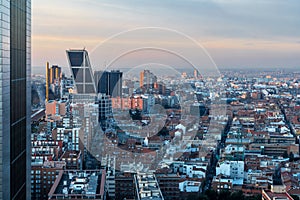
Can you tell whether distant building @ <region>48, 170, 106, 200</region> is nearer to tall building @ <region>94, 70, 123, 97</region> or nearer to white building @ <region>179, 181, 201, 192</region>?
white building @ <region>179, 181, 201, 192</region>

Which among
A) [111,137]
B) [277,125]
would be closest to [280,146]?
[277,125]

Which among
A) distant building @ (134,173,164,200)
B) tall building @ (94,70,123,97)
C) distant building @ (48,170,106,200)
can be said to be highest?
tall building @ (94,70,123,97)

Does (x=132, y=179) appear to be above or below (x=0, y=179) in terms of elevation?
below

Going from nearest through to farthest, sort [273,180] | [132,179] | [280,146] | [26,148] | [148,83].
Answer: [26,148]
[132,179]
[273,180]
[280,146]
[148,83]

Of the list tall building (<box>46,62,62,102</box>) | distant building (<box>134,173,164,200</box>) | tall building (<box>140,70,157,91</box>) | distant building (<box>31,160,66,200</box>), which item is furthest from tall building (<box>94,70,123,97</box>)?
distant building (<box>134,173,164,200</box>)

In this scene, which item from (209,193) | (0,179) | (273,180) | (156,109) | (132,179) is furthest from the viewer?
(156,109)

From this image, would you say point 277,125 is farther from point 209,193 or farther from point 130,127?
point 209,193

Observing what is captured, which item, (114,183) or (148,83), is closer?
(114,183)
